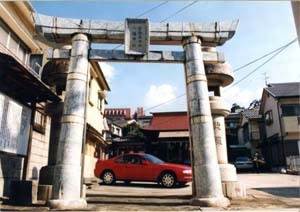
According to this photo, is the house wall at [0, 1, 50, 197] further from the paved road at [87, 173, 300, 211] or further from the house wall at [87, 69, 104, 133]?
the house wall at [87, 69, 104, 133]

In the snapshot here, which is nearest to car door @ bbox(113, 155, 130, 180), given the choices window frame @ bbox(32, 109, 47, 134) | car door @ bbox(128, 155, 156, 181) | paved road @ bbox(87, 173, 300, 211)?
car door @ bbox(128, 155, 156, 181)

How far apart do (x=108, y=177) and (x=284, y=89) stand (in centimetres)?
2334

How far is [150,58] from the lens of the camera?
8.83 metres

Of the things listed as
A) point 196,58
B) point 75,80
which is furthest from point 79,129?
point 196,58

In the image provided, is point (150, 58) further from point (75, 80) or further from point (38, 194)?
point (38, 194)

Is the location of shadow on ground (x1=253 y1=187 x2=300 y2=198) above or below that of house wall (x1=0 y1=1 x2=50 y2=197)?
below

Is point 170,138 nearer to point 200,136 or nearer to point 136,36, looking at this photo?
point 136,36

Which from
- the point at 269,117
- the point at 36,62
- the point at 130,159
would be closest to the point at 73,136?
the point at 36,62

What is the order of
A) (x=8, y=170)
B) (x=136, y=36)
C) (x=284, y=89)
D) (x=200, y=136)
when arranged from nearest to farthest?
(x=200, y=136)
(x=136, y=36)
(x=8, y=170)
(x=284, y=89)

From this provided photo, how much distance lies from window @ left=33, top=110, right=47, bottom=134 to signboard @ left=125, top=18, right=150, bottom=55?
4.55m

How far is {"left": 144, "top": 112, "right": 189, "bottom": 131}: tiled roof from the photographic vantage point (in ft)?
89.0

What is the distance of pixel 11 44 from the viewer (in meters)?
10.5

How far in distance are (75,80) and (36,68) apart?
4904 mm

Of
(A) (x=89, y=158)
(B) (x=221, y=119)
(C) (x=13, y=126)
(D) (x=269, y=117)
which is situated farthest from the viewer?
(D) (x=269, y=117)
